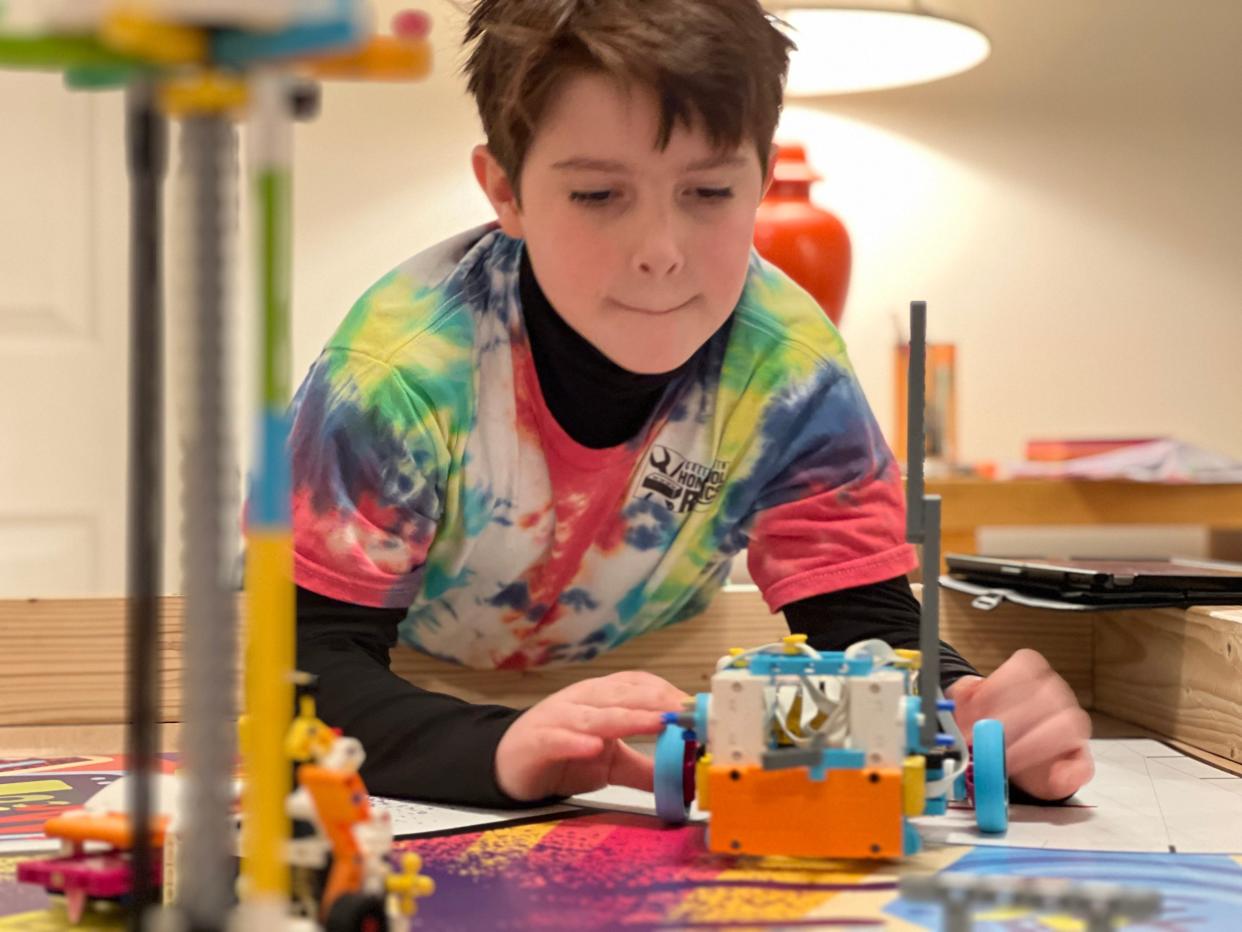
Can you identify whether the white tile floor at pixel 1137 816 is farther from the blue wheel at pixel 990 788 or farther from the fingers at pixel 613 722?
the fingers at pixel 613 722

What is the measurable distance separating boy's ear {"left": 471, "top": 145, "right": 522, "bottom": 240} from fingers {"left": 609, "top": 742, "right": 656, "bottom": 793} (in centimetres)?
33

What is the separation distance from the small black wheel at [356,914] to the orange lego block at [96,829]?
0.31 ft

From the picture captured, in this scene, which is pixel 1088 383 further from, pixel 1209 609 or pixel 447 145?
pixel 1209 609

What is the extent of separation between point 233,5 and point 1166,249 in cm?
189

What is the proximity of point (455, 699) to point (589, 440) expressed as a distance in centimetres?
21

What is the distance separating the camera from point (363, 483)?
81 cm

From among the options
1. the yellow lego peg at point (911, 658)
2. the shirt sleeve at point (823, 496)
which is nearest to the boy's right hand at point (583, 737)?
the yellow lego peg at point (911, 658)

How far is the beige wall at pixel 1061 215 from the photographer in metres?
1.97

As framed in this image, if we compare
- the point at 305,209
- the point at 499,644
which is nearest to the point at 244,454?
the point at 305,209

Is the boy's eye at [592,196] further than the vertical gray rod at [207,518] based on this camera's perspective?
Yes

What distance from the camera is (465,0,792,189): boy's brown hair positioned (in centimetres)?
76

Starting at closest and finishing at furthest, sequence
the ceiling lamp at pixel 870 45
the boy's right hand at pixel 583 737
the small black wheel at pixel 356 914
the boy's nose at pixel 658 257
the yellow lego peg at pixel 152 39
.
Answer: the yellow lego peg at pixel 152 39 < the small black wheel at pixel 356 914 < the boy's right hand at pixel 583 737 < the boy's nose at pixel 658 257 < the ceiling lamp at pixel 870 45

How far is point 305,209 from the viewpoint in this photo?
1914 mm

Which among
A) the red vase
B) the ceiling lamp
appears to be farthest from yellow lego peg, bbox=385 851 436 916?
the ceiling lamp
